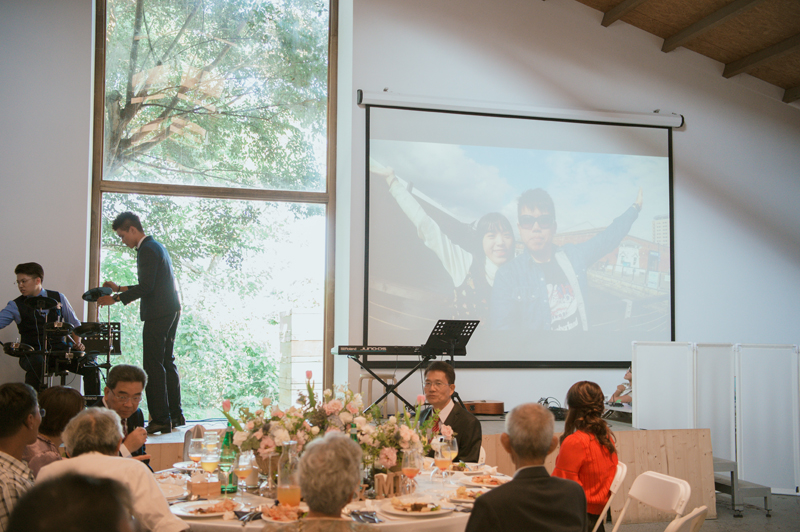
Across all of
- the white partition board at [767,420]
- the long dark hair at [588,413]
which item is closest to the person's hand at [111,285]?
the long dark hair at [588,413]

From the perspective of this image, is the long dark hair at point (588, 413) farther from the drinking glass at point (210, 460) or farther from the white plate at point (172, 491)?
the white plate at point (172, 491)

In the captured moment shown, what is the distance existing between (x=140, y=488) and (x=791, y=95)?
8751 millimetres

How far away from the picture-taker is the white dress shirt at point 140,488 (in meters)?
2.12

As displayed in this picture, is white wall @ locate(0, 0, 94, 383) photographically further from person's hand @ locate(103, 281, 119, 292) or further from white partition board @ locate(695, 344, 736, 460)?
white partition board @ locate(695, 344, 736, 460)

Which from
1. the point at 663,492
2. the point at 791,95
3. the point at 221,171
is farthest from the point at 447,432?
the point at 791,95

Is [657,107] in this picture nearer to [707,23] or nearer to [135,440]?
[707,23]

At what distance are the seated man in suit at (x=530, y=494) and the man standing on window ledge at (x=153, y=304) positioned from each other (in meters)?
4.16

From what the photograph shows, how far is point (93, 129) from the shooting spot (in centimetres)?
692

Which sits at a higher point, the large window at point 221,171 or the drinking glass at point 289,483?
the large window at point 221,171

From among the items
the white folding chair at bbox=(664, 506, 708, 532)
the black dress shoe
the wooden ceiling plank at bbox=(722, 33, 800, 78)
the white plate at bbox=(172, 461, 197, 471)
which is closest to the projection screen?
the wooden ceiling plank at bbox=(722, 33, 800, 78)

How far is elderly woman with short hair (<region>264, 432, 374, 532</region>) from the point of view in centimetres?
165

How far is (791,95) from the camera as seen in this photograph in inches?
320

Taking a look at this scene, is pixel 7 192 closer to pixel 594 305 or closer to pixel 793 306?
pixel 594 305

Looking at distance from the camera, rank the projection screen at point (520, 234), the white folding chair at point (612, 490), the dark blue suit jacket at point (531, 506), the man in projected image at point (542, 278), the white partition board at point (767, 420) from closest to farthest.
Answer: the dark blue suit jacket at point (531, 506), the white folding chair at point (612, 490), the white partition board at point (767, 420), the projection screen at point (520, 234), the man in projected image at point (542, 278)
